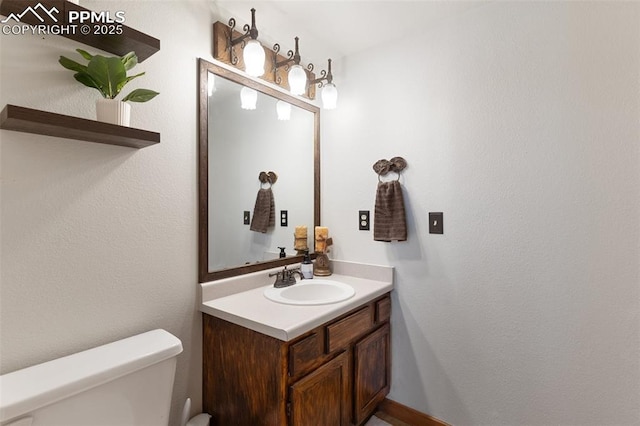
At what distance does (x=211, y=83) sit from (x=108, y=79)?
1.71ft

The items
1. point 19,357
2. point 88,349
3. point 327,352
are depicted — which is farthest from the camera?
point 327,352

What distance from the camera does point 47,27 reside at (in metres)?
0.99

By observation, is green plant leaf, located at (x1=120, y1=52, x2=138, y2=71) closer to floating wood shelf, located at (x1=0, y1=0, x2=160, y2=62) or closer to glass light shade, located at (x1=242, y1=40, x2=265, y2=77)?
floating wood shelf, located at (x1=0, y1=0, x2=160, y2=62)

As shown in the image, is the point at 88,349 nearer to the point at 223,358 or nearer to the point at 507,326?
the point at 223,358

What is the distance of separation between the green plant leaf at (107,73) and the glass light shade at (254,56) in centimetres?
57

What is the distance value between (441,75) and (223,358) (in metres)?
1.78

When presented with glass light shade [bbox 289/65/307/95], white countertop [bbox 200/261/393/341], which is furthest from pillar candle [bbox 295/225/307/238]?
glass light shade [bbox 289/65/307/95]

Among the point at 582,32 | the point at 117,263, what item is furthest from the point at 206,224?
the point at 582,32

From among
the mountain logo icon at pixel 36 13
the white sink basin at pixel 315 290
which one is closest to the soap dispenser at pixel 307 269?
the white sink basin at pixel 315 290

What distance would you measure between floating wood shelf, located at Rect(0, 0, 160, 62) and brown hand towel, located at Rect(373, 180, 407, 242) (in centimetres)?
127

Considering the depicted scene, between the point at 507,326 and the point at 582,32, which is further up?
the point at 582,32

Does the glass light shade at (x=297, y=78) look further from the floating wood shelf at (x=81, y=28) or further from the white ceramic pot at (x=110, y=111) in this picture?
the white ceramic pot at (x=110, y=111)

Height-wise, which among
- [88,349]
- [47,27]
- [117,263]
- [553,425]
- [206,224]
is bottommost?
[553,425]

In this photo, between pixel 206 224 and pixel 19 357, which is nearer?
pixel 19 357
